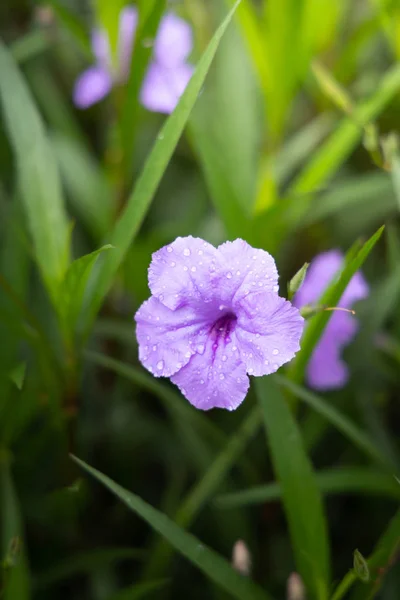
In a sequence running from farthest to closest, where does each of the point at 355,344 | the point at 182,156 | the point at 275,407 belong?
the point at 182,156 < the point at 355,344 < the point at 275,407

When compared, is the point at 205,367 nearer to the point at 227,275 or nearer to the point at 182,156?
Answer: the point at 227,275

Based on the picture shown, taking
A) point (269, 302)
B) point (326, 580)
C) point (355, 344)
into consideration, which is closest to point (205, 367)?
point (269, 302)

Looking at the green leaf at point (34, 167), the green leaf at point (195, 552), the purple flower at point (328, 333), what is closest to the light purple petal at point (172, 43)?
the green leaf at point (34, 167)

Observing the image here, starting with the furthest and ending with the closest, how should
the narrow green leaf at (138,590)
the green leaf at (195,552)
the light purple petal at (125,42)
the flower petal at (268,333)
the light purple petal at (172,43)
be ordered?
the light purple petal at (172,43), the light purple petal at (125,42), the narrow green leaf at (138,590), the green leaf at (195,552), the flower petal at (268,333)

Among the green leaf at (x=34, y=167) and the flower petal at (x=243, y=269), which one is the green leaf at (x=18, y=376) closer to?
the green leaf at (x=34, y=167)

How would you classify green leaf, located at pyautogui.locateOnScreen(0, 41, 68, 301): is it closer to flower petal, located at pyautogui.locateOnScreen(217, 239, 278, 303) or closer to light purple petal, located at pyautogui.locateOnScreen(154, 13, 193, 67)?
flower petal, located at pyautogui.locateOnScreen(217, 239, 278, 303)

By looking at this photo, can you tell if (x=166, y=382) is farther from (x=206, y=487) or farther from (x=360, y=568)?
(x=360, y=568)
